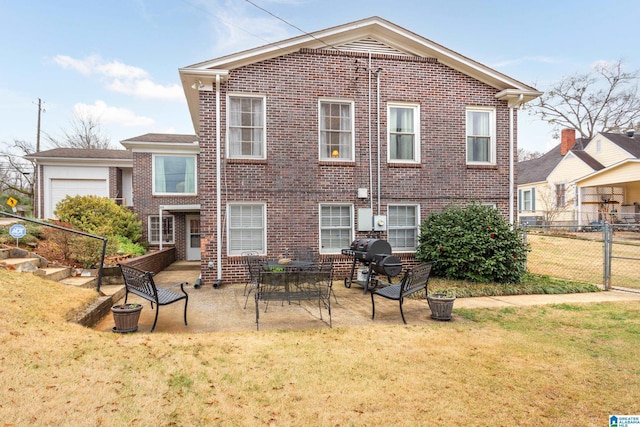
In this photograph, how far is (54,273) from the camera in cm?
784

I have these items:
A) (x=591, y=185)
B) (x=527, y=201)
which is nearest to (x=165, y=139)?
(x=591, y=185)

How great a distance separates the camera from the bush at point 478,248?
967cm

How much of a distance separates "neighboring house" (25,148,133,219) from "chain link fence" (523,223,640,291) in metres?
18.4

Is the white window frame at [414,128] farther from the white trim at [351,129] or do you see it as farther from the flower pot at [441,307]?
the flower pot at [441,307]

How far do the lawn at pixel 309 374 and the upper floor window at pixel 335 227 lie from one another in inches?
197

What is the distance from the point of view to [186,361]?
4457 millimetres

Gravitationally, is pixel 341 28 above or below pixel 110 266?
above

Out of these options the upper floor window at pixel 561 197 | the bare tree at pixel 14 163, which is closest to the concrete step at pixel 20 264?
the upper floor window at pixel 561 197

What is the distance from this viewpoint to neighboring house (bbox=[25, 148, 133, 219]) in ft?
60.8

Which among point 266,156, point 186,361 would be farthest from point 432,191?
point 186,361

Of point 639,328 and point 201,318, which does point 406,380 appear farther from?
point 639,328

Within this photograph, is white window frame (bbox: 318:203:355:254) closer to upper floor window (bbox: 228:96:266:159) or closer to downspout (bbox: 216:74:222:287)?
upper floor window (bbox: 228:96:266:159)

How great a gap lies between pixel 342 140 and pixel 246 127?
9.10ft

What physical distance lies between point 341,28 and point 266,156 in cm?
418
